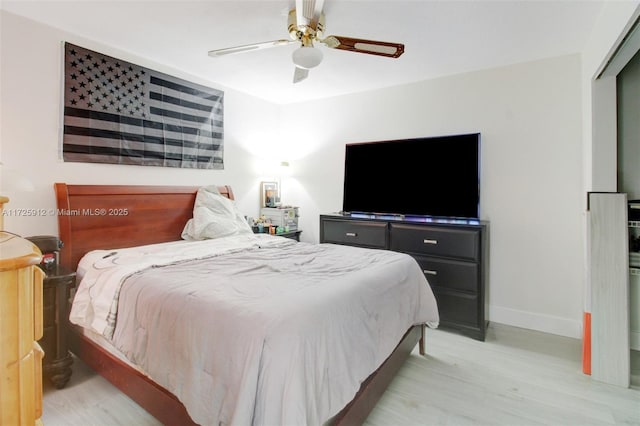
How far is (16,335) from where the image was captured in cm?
77

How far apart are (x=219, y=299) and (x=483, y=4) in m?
2.44

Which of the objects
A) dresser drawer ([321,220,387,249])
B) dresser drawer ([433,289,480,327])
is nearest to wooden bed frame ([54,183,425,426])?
dresser drawer ([433,289,480,327])

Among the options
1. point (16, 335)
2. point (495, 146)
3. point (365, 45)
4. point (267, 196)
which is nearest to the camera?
point (16, 335)

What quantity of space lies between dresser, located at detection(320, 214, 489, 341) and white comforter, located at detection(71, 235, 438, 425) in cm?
81

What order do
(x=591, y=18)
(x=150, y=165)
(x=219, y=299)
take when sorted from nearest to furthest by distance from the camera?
(x=219, y=299) → (x=591, y=18) → (x=150, y=165)

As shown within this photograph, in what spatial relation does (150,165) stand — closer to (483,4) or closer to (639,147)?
(483,4)

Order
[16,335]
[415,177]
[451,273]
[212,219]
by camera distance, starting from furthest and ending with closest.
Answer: [415,177]
[212,219]
[451,273]
[16,335]

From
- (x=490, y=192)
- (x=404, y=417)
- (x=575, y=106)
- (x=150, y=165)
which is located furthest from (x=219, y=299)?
(x=575, y=106)

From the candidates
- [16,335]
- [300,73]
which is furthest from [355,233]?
[16,335]

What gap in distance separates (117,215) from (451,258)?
301 cm

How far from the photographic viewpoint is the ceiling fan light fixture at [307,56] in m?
1.93

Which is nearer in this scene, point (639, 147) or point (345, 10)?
point (345, 10)

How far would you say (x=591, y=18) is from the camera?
7.61ft

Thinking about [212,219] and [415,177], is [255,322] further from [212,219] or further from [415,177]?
[415,177]
